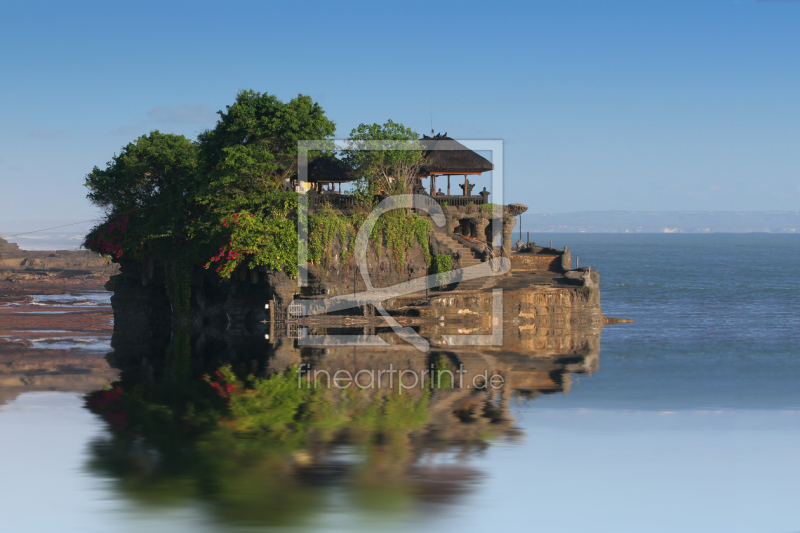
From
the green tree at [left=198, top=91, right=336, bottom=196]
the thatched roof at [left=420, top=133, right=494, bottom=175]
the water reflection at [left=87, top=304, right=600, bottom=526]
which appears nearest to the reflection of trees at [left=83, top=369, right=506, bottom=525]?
the water reflection at [left=87, top=304, right=600, bottom=526]

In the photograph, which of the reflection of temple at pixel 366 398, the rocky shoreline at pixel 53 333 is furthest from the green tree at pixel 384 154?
the rocky shoreline at pixel 53 333

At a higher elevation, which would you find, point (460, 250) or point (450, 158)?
point (450, 158)

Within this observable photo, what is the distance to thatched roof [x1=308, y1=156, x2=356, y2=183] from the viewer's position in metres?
40.4

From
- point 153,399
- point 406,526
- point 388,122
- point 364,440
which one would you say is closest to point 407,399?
point 364,440

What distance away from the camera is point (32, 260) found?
3497 inches

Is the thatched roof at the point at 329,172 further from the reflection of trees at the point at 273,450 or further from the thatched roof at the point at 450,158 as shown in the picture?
the reflection of trees at the point at 273,450

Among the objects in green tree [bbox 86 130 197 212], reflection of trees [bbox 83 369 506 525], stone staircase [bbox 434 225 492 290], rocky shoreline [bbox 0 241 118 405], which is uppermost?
green tree [bbox 86 130 197 212]

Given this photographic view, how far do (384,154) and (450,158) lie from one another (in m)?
6.24

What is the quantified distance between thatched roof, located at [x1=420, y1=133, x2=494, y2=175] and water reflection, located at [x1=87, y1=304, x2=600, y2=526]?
49.1ft

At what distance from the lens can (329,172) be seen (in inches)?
1606

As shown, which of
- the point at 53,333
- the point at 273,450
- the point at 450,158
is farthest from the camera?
the point at 450,158

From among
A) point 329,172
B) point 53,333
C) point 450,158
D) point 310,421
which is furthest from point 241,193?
point 310,421

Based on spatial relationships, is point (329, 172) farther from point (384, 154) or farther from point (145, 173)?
point (145, 173)

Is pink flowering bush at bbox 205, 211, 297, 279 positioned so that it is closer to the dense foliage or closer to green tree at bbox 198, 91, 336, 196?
the dense foliage
